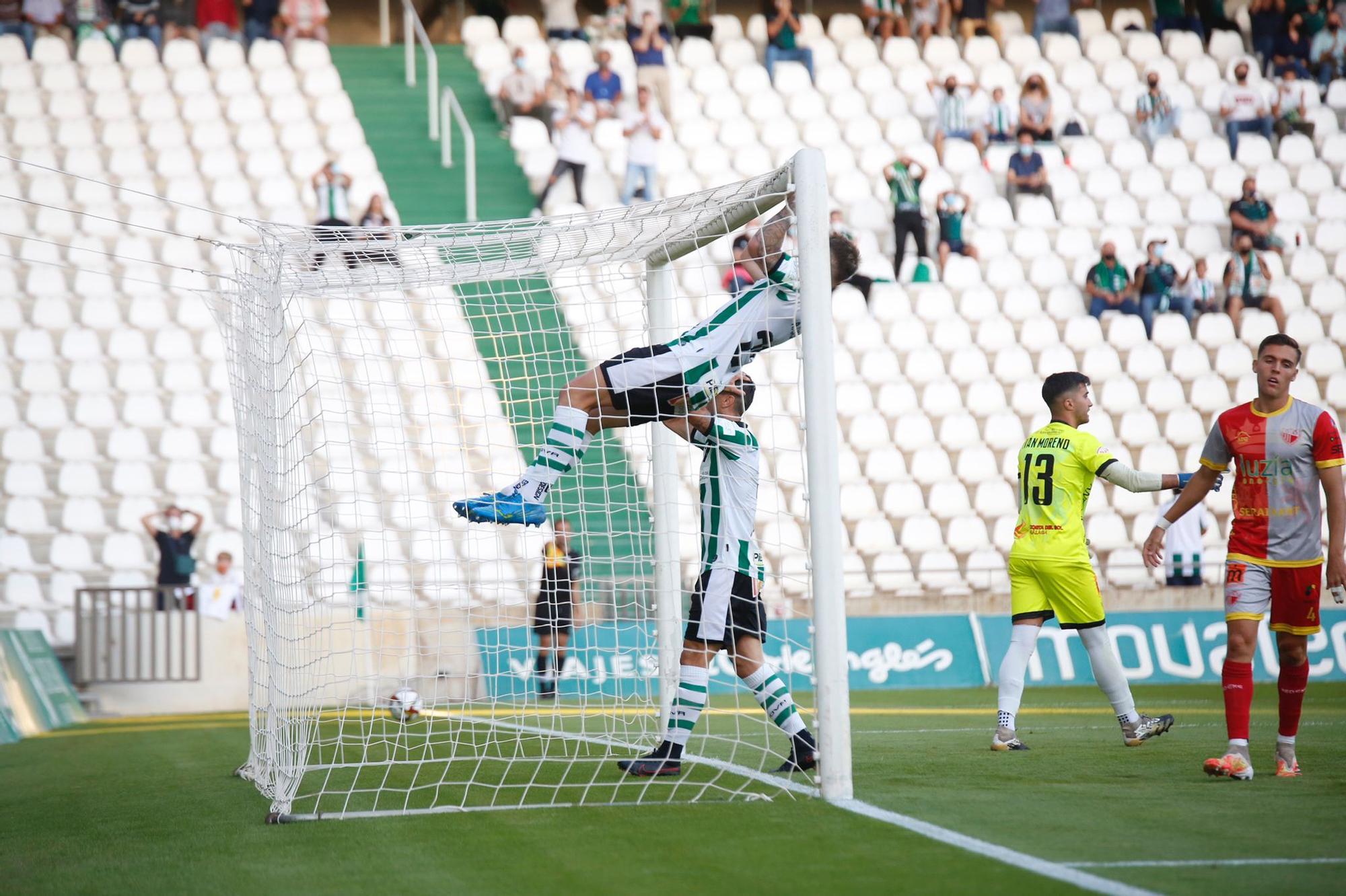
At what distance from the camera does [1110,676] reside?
715 centimetres

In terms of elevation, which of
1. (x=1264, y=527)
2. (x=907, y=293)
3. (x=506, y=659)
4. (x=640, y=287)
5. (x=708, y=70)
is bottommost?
(x=506, y=659)

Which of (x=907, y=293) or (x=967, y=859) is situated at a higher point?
(x=907, y=293)

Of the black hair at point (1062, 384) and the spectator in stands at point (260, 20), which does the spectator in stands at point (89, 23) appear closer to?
the spectator in stands at point (260, 20)

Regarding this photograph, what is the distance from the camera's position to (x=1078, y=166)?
1941 cm

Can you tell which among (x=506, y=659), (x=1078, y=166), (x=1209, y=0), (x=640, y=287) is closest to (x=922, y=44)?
(x=1078, y=166)

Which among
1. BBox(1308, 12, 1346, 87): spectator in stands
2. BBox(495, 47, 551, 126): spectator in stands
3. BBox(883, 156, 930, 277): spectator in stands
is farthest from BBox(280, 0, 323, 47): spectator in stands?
BBox(1308, 12, 1346, 87): spectator in stands

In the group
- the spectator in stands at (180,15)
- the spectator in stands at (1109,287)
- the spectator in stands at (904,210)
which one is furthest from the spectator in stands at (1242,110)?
the spectator in stands at (180,15)

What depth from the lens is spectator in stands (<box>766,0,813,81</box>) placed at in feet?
67.3

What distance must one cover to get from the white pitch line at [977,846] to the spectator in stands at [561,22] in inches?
660

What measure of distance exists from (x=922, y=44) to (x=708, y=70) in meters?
3.61

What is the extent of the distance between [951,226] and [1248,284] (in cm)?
393

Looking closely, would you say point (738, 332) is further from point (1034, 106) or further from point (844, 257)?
point (1034, 106)

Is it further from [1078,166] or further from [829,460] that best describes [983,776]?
[1078,166]

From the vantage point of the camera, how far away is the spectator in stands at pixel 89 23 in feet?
63.8
